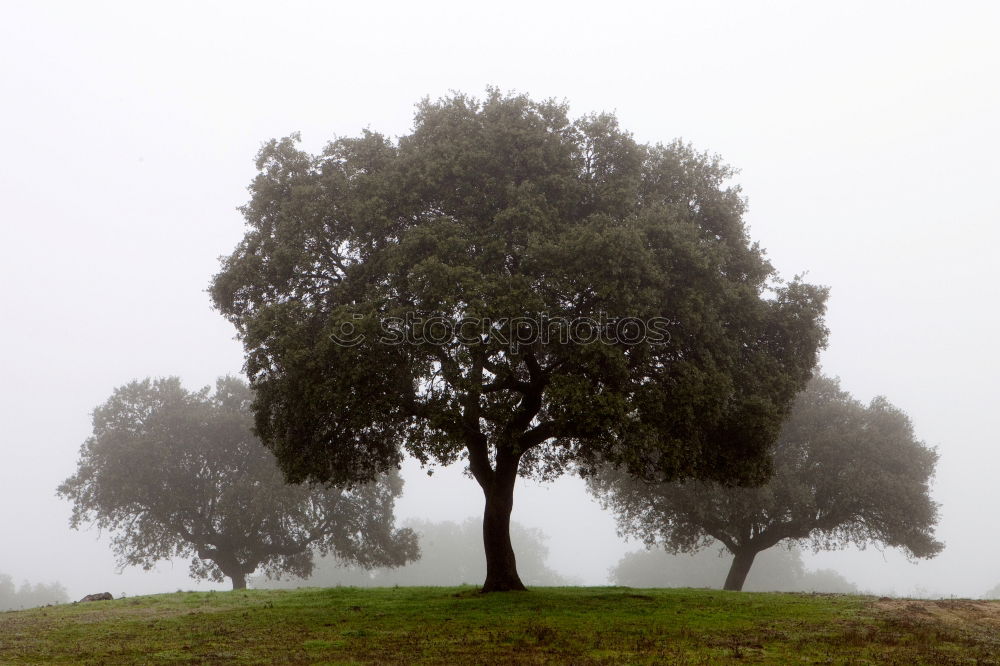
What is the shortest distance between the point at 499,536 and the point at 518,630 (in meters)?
9.48

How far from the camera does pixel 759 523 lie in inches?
1720

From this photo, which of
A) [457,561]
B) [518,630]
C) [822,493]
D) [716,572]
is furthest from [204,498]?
[457,561]

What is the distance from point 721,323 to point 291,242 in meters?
16.9

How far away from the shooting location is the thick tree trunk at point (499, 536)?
2697 cm

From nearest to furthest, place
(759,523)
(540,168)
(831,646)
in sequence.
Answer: (831,646) → (540,168) → (759,523)

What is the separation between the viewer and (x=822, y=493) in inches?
1634

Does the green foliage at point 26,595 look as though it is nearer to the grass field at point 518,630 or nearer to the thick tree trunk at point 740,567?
the grass field at point 518,630

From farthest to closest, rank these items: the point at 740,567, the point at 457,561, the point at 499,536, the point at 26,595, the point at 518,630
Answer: the point at 457,561, the point at 26,595, the point at 740,567, the point at 499,536, the point at 518,630

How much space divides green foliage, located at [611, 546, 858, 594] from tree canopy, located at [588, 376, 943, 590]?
1995 inches

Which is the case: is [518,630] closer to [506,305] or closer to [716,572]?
[506,305]

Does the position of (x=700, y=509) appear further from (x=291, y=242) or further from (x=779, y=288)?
(x=291, y=242)

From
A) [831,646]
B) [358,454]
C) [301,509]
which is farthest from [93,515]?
[831,646]

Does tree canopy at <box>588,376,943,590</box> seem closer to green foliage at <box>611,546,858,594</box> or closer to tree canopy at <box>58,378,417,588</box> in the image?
tree canopy at <box>58,378,417,588</box>

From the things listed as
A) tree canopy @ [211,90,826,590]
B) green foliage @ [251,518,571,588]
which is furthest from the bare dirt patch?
green foliage @ [251,518,571,588]
